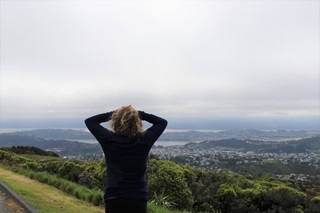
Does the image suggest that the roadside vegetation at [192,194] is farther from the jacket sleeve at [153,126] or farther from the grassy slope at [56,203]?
the jacket sleeve at [153,126]

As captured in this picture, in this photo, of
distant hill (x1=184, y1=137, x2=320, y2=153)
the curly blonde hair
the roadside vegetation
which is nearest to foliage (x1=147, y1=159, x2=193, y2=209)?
the roadside vegetation

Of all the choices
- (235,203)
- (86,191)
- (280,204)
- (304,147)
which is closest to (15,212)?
(86,191)

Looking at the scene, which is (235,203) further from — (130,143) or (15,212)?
(130,143)

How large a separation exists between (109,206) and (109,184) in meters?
0.19

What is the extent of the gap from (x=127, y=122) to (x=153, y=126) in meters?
0.37

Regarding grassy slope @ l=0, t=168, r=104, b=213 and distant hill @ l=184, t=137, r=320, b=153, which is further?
distant hill @ l=184, t=137, r=320, b=153

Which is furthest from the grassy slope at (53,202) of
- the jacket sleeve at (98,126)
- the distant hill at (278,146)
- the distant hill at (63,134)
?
the distant hill at (63,134)

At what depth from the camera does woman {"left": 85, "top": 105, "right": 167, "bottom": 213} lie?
295 cm

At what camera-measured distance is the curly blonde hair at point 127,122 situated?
2.96m

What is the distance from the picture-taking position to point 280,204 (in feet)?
31.3

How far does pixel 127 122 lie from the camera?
2.95m

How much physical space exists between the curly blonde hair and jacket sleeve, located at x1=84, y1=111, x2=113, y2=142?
0.11 meters

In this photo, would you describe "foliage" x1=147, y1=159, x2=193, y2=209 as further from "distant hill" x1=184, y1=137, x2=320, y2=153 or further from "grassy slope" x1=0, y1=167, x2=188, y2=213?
"distant hill" x1=184, y1=137, x2=320, y2=153

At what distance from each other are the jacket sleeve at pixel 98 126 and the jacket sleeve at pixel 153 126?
13.2 inches
